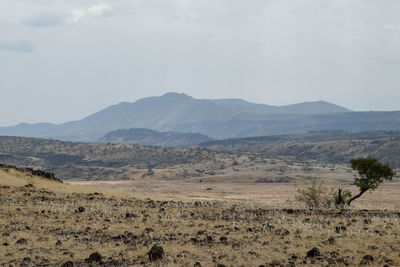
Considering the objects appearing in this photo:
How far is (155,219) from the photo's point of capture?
2312 centimetres

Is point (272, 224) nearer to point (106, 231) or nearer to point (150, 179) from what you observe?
point (106, 231)

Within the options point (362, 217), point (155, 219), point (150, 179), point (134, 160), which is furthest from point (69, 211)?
point (134, 160)

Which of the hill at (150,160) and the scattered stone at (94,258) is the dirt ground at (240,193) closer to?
the hill at (150,160)

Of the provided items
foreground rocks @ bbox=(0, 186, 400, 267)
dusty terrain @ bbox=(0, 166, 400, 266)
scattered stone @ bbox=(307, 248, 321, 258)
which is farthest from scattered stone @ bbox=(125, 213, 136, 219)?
scattered stone @ bbox=(307, 248, 321, 258)

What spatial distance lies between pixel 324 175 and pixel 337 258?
11181 centimetres

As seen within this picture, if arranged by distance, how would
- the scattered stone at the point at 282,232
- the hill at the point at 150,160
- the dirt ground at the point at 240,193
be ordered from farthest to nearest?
the hill at the point at 150,160, the dirt ground at the point at 240,193, the scattered stone at the point at 282,232

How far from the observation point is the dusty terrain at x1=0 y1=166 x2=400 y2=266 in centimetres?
1530

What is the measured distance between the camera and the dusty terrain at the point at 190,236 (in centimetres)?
1530

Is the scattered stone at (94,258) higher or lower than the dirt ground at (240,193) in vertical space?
higher

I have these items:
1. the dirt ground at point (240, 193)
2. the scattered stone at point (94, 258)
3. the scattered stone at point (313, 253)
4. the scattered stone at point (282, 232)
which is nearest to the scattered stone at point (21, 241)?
the scattered stone at point (94, 258)

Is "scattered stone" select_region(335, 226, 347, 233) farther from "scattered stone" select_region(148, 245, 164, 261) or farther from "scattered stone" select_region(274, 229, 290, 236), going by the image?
"scattered stone" select_region(148, 245, 164, 261)

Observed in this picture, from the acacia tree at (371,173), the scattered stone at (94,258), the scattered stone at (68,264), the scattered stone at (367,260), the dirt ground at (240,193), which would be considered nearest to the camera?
the scattered stone at (367,260)

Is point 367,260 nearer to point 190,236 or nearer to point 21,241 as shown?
point 190,236

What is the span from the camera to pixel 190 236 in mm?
19125
